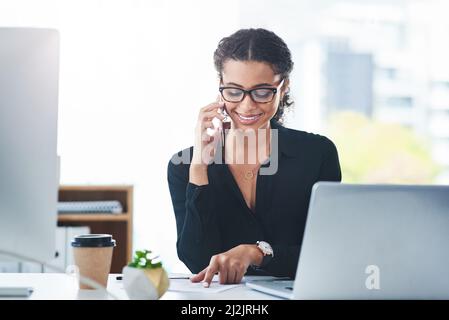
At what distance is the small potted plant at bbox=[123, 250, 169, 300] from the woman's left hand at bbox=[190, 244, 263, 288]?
0.23m

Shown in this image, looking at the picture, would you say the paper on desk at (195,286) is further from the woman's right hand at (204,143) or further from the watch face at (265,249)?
the woman's right hand at (204,143)

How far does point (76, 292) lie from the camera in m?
1.55

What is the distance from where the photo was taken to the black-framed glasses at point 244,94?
228 cm

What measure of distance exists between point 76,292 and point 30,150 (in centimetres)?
36

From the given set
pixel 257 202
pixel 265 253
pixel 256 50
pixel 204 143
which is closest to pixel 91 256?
pixel 265 253

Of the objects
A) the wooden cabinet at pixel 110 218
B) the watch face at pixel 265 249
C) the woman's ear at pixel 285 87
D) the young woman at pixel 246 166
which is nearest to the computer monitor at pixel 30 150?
the watch face at pixel 265 249

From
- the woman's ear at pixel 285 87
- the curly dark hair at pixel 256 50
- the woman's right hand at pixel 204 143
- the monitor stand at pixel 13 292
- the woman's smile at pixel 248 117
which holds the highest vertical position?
the curly dark hair at pixel 256 50

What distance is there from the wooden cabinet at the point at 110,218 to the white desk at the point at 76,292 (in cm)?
192

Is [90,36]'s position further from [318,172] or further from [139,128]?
[318,172]

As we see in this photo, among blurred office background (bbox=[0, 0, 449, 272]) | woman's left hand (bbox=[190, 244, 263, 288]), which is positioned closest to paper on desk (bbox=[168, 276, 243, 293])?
woman's left hand (bbox=[190, 244, 263, 288])

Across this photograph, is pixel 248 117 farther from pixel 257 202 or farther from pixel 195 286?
pixel 195 286

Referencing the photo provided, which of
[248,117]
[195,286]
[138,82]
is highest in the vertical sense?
[138,82]

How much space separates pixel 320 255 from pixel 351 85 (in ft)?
14.5

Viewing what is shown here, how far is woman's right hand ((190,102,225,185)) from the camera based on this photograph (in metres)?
2.19
